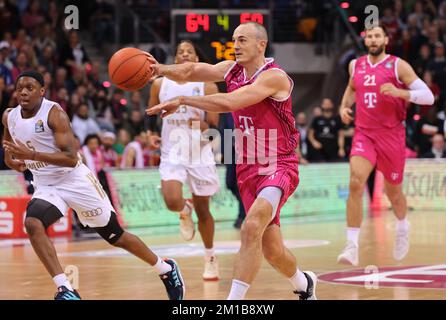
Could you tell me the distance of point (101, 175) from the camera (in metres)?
17.5

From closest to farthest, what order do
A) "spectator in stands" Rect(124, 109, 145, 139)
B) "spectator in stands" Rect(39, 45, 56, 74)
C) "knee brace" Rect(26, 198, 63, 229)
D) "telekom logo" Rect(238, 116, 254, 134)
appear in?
1. "telekom logo" Rect(238, 116, 254, 134)
2. "knee brace" Rect(26, 198, 63, 229)
3. "spectator in stands" Rect(39, 45, 56, 74)
4. "spectator in stands" Rect(124, 109, 145, 139)

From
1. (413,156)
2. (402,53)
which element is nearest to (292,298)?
(413,156)

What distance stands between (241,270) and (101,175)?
9760mm

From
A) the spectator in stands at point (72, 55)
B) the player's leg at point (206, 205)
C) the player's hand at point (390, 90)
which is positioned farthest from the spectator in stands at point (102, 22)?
the player's hand at point (390, 90)

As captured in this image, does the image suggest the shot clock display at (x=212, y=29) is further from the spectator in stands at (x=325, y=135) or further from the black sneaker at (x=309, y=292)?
the black sneaker at (x=309, y=292)

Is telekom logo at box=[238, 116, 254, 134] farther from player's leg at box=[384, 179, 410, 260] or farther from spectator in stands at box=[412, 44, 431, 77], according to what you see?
spectator in stands at box=[412, 44, 431, 77]

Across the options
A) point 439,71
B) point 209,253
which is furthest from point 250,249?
point 439,71

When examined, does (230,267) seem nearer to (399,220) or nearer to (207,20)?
(399,220)

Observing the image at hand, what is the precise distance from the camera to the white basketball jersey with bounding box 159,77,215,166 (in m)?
A: 11.8

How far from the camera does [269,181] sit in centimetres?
851

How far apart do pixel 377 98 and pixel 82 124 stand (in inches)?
327

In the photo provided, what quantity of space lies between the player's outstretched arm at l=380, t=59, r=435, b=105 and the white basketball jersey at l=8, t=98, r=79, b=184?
13.0 feet

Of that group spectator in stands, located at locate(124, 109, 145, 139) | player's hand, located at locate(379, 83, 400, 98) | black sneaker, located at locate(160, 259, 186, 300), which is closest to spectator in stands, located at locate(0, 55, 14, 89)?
spectator in stands, located at locate(124, 109, 145, 139)

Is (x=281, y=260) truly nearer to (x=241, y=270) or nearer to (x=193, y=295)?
(x=241, y=270)
